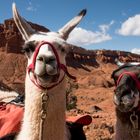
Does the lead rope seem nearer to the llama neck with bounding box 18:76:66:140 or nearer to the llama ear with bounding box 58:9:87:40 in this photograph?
the llama neck with bounding box 18:76:66:140

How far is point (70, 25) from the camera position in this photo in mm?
5332

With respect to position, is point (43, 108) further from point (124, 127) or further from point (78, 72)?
point (78, 72)

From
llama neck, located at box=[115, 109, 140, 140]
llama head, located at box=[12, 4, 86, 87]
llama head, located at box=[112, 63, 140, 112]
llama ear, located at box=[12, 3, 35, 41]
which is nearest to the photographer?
llama head, located at box=[12, 4, 86, 87]

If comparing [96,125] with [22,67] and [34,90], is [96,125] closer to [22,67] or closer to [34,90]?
[34,90]

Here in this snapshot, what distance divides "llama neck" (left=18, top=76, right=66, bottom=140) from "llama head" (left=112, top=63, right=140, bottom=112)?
0.99m

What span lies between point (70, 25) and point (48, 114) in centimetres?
124

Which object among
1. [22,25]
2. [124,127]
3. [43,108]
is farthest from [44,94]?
[124,127]

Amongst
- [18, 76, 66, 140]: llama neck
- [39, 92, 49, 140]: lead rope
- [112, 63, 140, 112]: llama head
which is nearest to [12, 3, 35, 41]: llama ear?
[18, 76, 66, 140]: llama neck

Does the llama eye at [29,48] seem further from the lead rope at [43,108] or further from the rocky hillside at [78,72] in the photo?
the rocky hillside at [78,72]

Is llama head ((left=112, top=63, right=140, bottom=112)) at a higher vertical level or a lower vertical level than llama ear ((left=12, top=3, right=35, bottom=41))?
lower

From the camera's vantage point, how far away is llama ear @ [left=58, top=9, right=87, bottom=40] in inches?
209

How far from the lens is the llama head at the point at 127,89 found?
5578 mm

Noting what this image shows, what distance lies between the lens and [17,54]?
85312 millimetres

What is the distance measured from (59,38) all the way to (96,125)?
32.1ft
